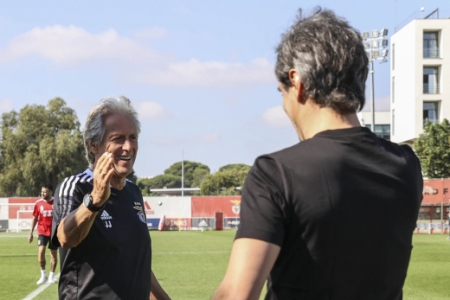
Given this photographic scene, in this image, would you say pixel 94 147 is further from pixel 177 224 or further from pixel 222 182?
pixel 222 182

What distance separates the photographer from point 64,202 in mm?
4277

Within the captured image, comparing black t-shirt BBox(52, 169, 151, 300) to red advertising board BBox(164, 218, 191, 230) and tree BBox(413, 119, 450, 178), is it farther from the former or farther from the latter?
tree BBox(413, 119, 450, 178)

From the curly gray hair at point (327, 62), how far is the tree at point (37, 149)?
67818 mm

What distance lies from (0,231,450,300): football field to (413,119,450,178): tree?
104 ft

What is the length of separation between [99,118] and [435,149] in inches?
2242

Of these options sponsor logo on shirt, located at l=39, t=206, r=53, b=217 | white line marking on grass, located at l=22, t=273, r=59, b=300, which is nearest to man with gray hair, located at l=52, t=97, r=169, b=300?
white line marking on grass, located at l=22, t=273, r=59, b=300

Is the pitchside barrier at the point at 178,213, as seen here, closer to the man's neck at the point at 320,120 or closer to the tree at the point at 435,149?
the tree at the point at 435,149

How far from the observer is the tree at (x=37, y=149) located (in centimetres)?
6969

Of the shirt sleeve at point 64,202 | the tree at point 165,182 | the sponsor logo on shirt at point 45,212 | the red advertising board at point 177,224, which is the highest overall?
the shirt sleeve at point 64,202

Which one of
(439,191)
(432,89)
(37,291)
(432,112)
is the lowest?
(37,291)

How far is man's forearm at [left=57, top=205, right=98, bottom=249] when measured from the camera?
→ 3.96m

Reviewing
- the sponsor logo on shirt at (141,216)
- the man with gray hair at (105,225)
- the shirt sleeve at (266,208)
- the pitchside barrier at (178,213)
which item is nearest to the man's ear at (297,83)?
the shirt sleeve at (266,208)

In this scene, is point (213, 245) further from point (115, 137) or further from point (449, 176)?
point (449, 176)

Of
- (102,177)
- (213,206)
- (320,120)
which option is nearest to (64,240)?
(102,177)
